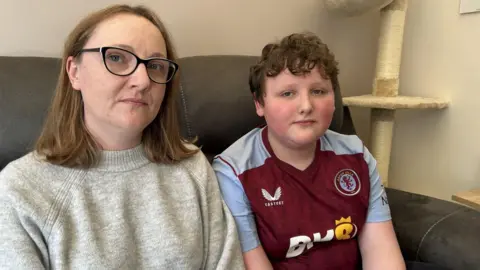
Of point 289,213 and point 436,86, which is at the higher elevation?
point 436,86

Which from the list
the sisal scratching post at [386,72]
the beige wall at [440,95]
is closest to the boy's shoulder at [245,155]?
the sisal scratching post at [386,72]

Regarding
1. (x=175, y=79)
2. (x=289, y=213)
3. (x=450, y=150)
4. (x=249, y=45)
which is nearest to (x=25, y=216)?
(x=175, y=79)

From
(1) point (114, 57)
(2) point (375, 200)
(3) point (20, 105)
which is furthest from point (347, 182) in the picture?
(3) point (20, 105)

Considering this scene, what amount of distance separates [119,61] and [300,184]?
54cm

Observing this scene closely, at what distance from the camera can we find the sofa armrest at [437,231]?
1.20m

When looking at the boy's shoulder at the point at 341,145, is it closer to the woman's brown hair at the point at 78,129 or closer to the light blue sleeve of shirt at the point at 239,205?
the light blue sleeve of shirt at the point at 239,205

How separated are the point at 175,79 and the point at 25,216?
1.52ft

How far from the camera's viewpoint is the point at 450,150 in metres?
2.05

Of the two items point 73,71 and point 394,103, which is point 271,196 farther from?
point 394,103

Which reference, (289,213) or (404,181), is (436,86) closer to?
(404,181)

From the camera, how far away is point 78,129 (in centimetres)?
104

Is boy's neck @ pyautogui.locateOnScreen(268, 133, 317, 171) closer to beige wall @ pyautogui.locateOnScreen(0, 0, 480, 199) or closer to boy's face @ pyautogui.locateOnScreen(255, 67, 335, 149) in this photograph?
boy's face @ pyautogui.locateOnScreen(255, 67, 335, 149)

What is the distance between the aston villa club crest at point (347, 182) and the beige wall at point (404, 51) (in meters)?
0.79

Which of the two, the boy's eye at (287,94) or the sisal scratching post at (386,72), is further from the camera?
the sisal scratching post at (386,72)
